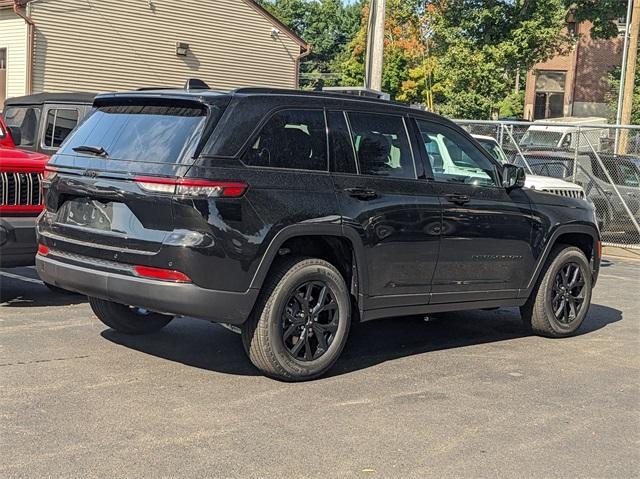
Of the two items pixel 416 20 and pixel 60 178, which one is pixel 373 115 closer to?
pixel 60 178

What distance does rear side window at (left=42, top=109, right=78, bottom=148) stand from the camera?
368 inches

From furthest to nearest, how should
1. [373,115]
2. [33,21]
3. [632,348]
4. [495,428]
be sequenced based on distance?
[33,21], [632,348], [373,115], [495,428]

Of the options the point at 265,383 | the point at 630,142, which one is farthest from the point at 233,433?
the point at 630,142

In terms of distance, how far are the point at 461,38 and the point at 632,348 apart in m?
24.4

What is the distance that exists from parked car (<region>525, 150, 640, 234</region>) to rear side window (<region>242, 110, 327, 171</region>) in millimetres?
10831

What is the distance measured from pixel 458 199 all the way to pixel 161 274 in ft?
7.93

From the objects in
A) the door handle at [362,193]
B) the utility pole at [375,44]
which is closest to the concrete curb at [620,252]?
the utility pole at [375,44]

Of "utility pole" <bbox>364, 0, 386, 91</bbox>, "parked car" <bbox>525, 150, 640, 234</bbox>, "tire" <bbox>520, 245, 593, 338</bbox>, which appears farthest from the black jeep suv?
"parked car" <bbox>525, 150, 640, 234</bbox>

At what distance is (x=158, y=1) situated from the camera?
26.1m

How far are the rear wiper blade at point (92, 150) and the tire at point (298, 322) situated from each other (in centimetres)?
137

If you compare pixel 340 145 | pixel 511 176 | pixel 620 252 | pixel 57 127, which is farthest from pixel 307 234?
pixel 620 252

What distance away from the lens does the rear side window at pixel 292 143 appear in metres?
5.40

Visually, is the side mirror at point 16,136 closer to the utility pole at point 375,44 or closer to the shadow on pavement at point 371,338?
the shadow on pavement at point 371,338

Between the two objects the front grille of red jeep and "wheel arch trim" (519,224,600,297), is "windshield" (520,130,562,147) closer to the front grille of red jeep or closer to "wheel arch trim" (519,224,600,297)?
"wheel arch trim" (519,224,600,297)
